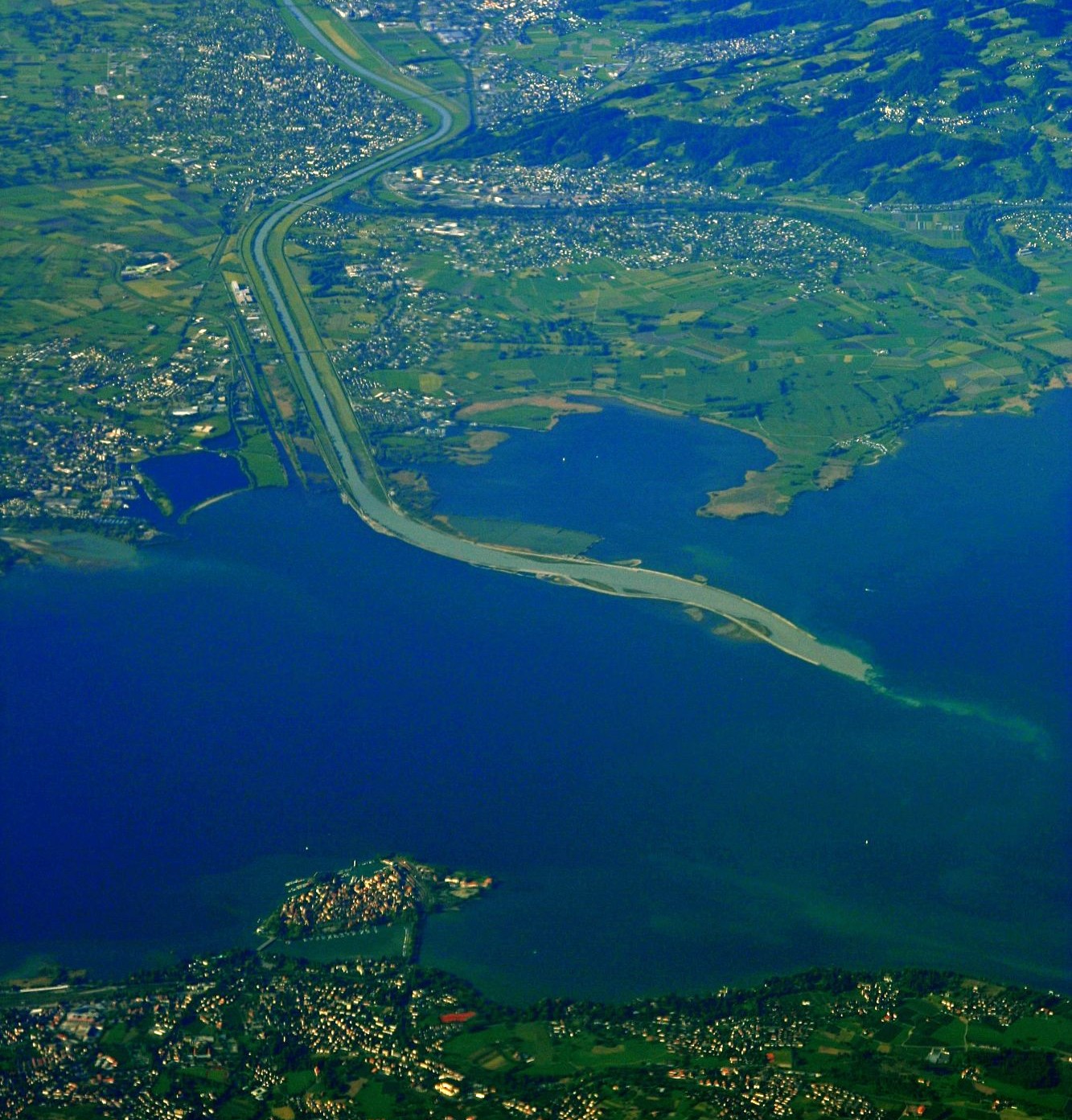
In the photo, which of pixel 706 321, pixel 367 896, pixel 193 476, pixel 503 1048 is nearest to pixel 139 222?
pixel 193 476

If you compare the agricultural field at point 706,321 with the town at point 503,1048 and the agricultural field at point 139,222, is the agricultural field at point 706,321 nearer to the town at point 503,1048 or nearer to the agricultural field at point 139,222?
the agricultural field at point 139,222

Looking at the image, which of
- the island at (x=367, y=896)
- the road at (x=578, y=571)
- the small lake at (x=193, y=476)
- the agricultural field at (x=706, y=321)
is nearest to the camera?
the island at (x=367, y=896)

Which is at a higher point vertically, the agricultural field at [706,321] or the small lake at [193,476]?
the agricultural field at [706,321]

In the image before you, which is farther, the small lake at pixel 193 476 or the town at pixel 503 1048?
the small lake at pixel 193 476

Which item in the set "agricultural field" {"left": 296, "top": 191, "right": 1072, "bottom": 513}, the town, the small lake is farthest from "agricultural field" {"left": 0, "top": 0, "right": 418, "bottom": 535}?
the town

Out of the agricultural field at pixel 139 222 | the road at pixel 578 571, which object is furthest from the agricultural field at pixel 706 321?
the agricultural field at pixel 139 222

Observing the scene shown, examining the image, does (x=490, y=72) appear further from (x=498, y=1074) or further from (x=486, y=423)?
(x=498, y=1074)

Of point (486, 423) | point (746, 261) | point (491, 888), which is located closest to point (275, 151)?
point (746, 261)

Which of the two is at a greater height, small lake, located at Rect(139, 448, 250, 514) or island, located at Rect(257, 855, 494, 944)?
small lake, located at Rect(139, 448, 250, 514)

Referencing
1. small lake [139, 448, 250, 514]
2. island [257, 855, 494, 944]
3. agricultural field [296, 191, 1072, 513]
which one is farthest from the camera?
agricultural field [296, 191, 1072, 513]

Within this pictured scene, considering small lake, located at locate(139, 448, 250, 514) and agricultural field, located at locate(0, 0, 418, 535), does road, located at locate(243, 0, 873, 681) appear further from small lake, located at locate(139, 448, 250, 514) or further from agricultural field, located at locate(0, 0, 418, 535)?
small lake, located at locate(139, 448, 250, 514)
